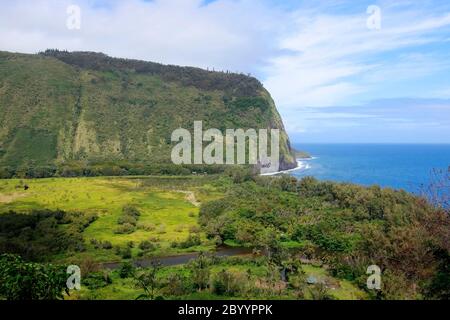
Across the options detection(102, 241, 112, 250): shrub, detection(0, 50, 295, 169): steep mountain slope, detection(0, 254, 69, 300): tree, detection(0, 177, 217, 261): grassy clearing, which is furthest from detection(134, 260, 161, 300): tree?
detection(0, 50, 295, 169): steep mountain slope

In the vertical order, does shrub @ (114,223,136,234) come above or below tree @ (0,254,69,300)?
below

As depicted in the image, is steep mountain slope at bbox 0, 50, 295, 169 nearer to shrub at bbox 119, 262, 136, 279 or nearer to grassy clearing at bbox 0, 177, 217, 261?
grassy clearing at bbox 0, 177, 217, 261

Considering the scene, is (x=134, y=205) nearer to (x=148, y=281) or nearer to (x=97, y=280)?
(x=97, y=280)

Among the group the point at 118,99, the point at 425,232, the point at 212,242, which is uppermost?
the point at 118,99

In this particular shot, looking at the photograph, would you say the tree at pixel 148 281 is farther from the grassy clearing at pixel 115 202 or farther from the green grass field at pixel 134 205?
the grassy clearing at pixel 115 202

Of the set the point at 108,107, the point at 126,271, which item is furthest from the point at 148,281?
the point at 108,107

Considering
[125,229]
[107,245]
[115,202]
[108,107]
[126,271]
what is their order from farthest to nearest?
[108,107] < [115,202] < [125,229] < [107,245] < [126,271]
